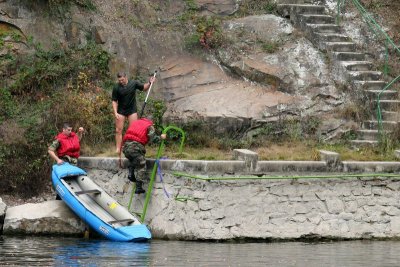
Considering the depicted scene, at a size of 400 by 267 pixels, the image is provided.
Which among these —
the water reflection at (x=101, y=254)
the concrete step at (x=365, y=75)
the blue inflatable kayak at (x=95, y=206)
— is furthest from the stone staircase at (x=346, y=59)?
the water reflection at (x=101, y=254)

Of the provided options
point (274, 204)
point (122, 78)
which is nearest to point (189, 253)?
point (274, 204)

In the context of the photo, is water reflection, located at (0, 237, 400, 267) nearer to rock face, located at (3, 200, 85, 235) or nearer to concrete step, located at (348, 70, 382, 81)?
rock face, located at (3, 200, 85, 235)

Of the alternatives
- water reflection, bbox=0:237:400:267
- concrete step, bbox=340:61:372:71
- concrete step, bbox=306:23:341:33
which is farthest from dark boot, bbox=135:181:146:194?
concrete step, bbox=306:23:341:33

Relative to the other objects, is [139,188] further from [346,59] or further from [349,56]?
[349,56]

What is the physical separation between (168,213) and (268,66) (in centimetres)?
614

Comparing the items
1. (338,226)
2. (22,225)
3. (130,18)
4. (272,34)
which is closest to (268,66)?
(272,34)

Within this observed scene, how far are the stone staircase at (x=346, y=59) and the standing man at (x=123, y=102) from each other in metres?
4.83

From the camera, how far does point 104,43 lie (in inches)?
965

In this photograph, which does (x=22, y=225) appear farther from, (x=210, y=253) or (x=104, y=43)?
(x=104, y=43)

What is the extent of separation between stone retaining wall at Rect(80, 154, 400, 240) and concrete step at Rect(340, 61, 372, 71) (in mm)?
4653

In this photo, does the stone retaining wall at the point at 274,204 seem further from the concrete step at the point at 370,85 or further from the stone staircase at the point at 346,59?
the concrete step at the point at 370,85

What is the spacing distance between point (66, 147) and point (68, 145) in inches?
2.3

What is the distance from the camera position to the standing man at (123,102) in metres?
20.7

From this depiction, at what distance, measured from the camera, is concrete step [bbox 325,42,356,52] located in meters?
24.1
